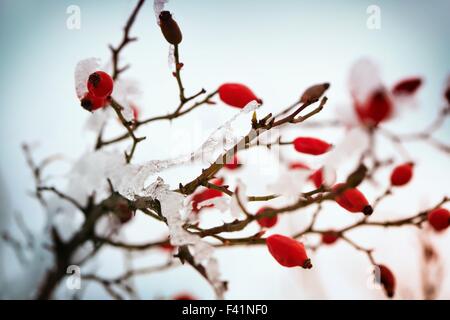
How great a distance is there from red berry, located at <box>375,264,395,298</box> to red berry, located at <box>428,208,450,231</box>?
20 cm

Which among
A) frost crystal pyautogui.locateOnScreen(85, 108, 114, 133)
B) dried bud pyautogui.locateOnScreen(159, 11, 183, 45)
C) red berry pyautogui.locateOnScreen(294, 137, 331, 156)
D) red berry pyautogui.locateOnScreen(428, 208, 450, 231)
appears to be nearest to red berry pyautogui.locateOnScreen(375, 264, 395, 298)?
red berry pyautogui.locateOnScreen(428, 208, 450, 231)

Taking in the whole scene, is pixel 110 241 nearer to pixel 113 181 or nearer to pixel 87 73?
pixel 113 181

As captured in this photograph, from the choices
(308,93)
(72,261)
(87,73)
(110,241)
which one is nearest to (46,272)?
(72,261)

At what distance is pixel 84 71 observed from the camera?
0.88 meters

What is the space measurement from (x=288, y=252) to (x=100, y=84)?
0.50 metres

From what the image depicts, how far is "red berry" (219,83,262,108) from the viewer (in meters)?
0.89

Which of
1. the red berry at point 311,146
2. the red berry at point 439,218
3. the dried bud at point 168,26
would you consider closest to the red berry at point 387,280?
the red berry at point 439,218

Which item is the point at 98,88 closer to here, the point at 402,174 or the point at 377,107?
the point at 377,107

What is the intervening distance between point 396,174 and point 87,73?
0.81 meters

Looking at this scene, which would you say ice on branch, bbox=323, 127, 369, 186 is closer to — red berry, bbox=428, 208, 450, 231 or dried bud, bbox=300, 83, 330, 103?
dried bud, bbox=300, 83, 330, 103

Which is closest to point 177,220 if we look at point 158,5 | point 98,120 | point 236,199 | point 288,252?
point 236,199

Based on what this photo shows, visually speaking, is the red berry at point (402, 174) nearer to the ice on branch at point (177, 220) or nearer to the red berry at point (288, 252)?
the red berry at point (288, 252)
